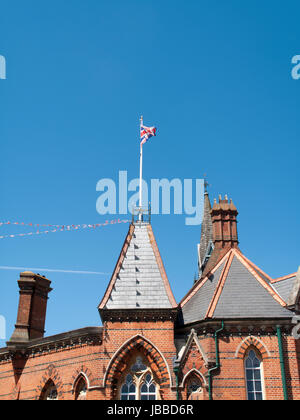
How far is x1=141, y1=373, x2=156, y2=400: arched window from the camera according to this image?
67.2 ft

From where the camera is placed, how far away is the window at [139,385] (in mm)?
20453

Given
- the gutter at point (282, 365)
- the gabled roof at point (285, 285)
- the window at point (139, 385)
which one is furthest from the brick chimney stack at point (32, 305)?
the gutter at point (282, 365)

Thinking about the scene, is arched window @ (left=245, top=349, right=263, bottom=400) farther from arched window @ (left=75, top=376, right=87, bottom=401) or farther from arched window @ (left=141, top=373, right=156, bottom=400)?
arched window @ (left=75, top=376, right=87, bottom=401)

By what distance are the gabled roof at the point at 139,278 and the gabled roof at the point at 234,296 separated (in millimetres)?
1859

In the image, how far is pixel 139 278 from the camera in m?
23.1

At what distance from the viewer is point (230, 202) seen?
31328mm

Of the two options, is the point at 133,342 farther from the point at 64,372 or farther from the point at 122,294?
the point at 64,372

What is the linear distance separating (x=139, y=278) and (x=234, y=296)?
491 cm

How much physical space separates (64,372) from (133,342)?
164 inches

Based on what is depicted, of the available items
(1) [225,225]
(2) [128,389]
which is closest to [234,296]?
(2) [128,389]

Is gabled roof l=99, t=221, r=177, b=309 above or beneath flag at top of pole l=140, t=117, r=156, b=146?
beneath

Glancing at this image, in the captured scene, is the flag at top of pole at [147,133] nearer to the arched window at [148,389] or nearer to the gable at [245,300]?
the gable at [245,300]

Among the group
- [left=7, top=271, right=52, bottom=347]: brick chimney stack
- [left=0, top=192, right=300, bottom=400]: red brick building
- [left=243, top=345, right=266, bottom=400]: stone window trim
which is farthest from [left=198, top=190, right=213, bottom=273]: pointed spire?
[left=243, top=345, right=266, bottom=400]: stone window trim
